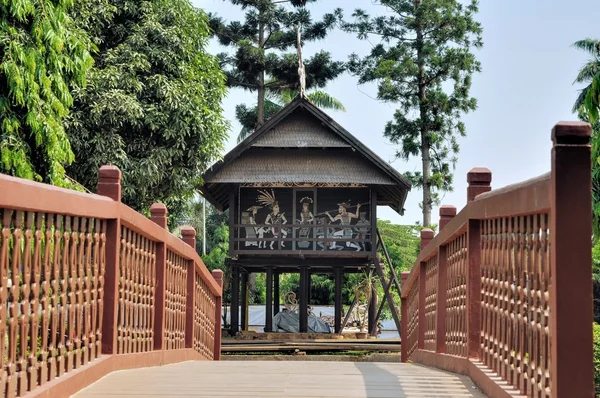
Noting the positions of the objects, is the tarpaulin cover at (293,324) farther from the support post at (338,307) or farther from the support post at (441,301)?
the support post at (441,301)

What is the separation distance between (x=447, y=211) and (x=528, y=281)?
355cm

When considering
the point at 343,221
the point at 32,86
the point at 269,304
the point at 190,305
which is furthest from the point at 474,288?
the point at 269,304

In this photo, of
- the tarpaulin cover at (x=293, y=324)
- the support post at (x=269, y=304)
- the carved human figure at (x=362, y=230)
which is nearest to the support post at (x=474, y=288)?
the carved human figure at (x=362, y=230)

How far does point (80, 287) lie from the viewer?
4.48 metres

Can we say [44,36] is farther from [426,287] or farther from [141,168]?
[426,287]

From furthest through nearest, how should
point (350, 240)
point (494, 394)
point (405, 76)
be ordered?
Result: point (405, 76) → point (350, 240) → point (494, 394)

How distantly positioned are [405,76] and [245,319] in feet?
32.8

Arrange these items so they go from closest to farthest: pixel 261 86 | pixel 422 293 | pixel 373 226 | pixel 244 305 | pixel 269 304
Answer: pixel 422 293 → pixel 373 226 → pixel 269 304 → pixel 244 305 → pixel 261 86

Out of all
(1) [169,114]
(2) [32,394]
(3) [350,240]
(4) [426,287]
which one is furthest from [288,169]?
(2) [32,394]

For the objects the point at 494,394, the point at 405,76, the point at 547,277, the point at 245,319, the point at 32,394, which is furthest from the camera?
the point at 405,76

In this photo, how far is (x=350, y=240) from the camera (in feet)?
68.8

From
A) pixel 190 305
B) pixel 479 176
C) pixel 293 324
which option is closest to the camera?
pixel 479 176

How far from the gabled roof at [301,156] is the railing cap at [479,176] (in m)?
15.3

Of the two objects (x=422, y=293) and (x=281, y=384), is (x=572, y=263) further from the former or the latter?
(x=422, y=293)
